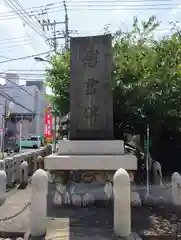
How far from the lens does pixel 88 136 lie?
985cm

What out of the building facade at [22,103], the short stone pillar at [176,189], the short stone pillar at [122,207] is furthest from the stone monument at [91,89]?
the building facade at [22,103]

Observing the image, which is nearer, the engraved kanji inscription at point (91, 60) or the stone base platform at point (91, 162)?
the stone base platform at point (91, 162)

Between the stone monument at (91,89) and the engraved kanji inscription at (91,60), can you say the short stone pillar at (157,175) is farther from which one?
the engraved kanji inscription at (91,60)

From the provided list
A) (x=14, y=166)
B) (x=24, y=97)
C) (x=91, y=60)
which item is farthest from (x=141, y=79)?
(x=24, y=97)

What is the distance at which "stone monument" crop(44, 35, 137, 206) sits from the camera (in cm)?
892

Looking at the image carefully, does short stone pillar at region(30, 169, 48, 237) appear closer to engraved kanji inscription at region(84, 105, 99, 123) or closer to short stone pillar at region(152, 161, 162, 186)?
engraved kanji inscription at region(84, 105, 99, 123)

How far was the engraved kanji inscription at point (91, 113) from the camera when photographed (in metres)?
9.91

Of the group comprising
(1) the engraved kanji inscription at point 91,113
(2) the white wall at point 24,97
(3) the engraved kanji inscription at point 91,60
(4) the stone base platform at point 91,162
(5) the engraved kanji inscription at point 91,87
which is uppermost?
(2) the white wall at point 24,97

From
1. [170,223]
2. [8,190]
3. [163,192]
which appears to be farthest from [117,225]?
[8,190]

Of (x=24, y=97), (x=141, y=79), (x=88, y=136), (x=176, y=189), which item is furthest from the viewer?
(x=24, y=97)

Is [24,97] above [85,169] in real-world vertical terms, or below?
above

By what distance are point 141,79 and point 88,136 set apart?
12.3 ft

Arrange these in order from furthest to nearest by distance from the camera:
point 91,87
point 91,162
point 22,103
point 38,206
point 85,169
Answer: point 22,103, point 91,87, point 85,169, point 91,162, point 38,206

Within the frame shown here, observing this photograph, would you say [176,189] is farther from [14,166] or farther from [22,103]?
[22,103]
